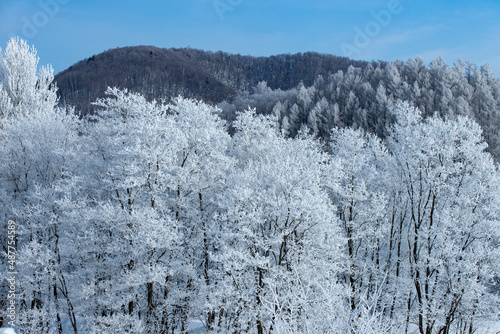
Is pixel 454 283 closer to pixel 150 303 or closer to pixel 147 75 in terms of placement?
pixel 150 303

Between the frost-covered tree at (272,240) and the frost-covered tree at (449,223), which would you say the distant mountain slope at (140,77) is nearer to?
the frost-covered tree at (272,240)

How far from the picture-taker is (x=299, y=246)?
1438 cm

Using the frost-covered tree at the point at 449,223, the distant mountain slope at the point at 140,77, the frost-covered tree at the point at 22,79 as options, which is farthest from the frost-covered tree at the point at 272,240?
the distant mountain slope at the point at 140,77

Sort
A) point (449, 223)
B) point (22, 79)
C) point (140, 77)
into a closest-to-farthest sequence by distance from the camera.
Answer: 1. point (449, 223)
2. point (22, 79)
3. point (140, 77)

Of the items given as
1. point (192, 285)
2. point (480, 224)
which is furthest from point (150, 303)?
point (480, 224)

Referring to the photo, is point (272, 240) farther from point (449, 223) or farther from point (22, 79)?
point (22, 79)

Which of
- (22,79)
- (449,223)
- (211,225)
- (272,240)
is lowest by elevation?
(272,240)

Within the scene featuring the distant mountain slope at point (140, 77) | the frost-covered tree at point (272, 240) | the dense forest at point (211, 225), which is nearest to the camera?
the frost-covered tree at point (272, 240)

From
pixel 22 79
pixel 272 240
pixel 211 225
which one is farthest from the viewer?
pixel 22 79

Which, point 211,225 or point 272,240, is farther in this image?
point 211,225

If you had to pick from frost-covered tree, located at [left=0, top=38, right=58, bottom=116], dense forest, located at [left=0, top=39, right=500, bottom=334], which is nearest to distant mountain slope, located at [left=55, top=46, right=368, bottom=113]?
frost-covered tree, located at [left=0, top=38, right=58, bottom=116]

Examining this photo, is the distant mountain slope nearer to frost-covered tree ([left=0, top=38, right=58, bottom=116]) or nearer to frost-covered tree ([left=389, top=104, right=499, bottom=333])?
frost-covered tree ([left=0, top=38, right=58, bottom=116])

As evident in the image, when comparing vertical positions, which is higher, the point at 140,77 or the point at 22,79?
the point at 140,77

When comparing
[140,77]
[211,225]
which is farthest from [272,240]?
[140,77]
